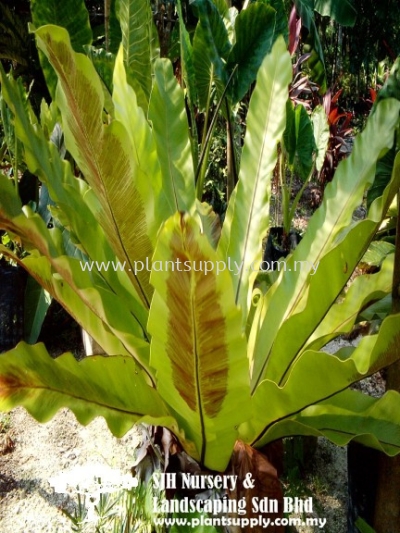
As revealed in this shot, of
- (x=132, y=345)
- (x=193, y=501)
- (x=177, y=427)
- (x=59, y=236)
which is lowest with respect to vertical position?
(x=193, y=501)

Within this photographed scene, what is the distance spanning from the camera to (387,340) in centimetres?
65

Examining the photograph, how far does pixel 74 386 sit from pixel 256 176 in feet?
2.08

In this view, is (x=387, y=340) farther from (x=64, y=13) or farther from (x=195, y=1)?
(x=64, y=13)

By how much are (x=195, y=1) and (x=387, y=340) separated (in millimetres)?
1280

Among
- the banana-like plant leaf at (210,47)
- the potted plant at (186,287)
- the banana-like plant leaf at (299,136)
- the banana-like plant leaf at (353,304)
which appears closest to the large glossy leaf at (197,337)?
the potted plant at (186,287)

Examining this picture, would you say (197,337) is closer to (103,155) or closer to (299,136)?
(103,155)

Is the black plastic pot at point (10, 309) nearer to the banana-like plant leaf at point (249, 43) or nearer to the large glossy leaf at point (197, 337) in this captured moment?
the banana-like plant leaf at point (249, 43)

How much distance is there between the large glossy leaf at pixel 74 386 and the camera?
2.16 ft

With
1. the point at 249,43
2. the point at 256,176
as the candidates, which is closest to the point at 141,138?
the point at 256,176

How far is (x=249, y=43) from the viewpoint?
1.59 m

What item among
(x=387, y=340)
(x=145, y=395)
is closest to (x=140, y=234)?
(x=145, y=395)

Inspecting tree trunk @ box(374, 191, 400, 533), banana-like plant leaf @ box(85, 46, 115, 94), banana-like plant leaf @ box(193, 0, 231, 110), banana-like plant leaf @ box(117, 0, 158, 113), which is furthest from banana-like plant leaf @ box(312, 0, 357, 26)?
tree trunk @ box(374, 191, 400, 533)

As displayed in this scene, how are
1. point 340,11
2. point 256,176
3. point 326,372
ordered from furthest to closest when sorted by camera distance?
1. point 340,11
2. point 256,176
3. point 326,372

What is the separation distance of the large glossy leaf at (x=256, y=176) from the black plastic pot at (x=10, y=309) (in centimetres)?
108
